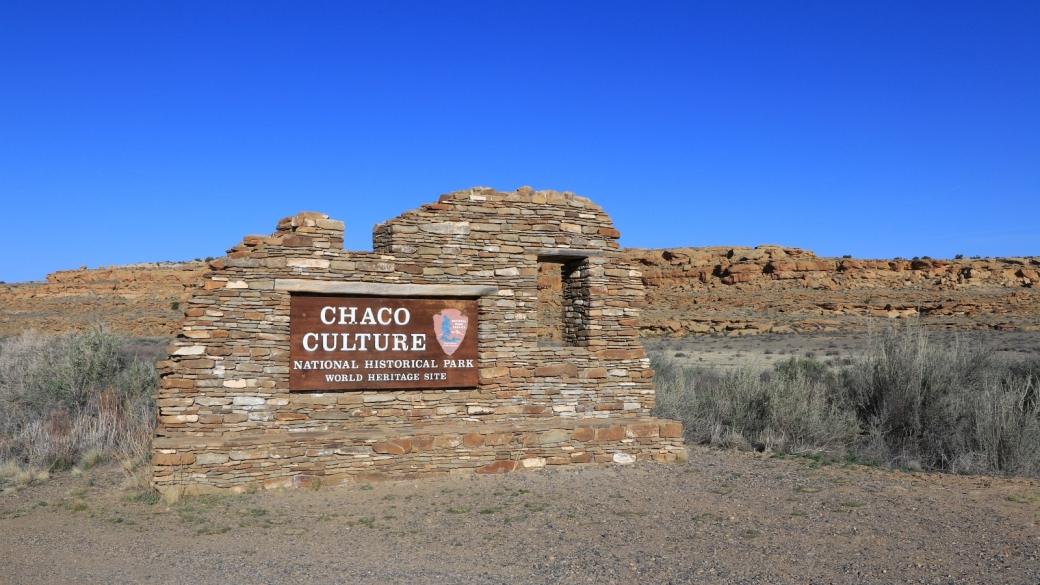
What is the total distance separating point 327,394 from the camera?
9438mm

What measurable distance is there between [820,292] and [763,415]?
37.4 metres

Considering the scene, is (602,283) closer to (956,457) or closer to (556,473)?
(556,473)

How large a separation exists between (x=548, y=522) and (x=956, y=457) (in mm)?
7246

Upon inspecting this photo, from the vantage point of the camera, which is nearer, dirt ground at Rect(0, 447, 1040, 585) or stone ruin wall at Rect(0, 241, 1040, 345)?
dirt ground at Rect(0, 447, 1040, 585)

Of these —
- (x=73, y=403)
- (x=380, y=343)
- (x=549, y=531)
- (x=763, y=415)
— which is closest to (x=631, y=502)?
(x=549, y=531)

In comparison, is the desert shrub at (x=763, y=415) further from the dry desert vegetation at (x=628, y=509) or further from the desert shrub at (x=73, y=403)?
the desert shrub at (x=73, y=403)

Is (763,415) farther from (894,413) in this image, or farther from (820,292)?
(820,292)

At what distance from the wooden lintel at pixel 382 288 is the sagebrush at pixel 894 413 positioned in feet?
16.1

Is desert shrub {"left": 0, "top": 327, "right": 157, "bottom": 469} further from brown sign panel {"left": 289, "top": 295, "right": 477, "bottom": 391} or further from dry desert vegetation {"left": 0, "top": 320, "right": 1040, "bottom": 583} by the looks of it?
brown sign panel {"left": 289, "top": 295, "right": 477, "bottom": 391}

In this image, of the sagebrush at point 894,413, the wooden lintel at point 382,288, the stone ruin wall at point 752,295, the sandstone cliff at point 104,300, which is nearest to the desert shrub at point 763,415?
the sagebrush at point 894,413

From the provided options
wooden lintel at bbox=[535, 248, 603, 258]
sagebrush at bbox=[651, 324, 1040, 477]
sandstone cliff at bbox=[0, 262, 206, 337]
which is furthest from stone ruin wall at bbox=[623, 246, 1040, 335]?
wooden lintel at bbox=[535, 248, 603, 258]

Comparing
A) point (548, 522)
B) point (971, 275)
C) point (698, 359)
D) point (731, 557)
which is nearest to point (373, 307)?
point (548, 522)

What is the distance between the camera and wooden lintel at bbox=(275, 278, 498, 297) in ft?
30.3

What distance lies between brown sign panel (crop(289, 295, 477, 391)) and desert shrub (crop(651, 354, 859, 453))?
4819mm
